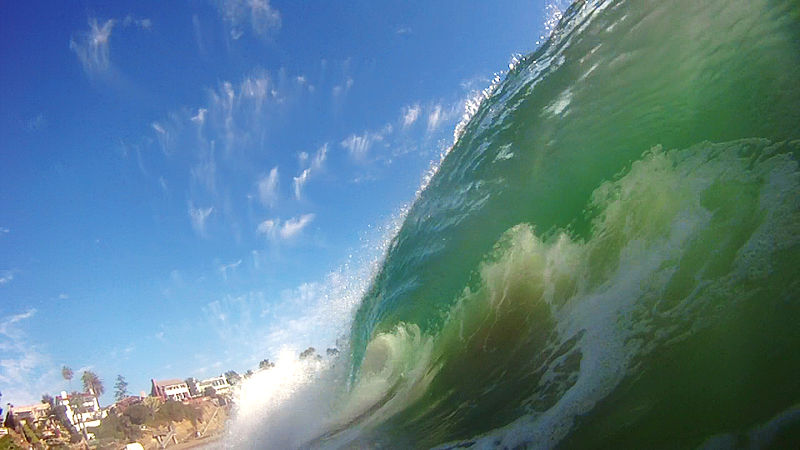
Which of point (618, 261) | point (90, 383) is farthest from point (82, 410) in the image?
point (618, 261)

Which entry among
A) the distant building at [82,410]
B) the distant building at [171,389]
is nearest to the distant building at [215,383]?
the distant building at [171,389]

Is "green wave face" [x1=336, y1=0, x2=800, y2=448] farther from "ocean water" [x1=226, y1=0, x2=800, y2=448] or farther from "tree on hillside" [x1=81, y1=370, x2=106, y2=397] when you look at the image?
"tree on hillside" [x1=81, y1=370, x2=106, y2=397]

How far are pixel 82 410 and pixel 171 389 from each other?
2065 centimetres

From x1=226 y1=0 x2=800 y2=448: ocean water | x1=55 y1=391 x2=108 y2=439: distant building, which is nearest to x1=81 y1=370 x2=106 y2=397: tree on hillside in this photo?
x1=55 y1=391 x2=108 y2=439: distant building

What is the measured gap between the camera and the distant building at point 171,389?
102m

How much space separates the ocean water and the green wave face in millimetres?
20

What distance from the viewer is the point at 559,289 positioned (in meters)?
5.07

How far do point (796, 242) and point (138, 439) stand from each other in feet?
239

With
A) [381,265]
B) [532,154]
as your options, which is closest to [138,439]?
[381,265]

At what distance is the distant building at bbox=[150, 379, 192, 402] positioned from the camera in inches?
4032

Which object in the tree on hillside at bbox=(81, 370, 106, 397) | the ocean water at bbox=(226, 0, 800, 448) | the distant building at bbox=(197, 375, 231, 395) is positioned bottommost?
the ocean water at bbox=(226, 0, 800, 448)

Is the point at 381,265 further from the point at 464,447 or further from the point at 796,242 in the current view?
the point at 796,242

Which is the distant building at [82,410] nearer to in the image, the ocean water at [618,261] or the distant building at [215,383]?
the distant building at [215,383]

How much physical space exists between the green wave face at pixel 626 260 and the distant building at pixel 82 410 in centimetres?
8703
